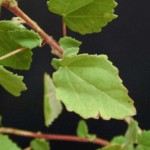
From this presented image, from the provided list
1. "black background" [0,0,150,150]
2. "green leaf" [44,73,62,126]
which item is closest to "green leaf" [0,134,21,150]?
"green leaf" [44,73,62,126]

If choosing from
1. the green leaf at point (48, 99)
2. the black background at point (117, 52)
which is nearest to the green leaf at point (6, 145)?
the green leaf at point (48, 99)

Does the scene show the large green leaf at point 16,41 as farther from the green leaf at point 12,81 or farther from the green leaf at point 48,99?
the green leaf at point 48,99

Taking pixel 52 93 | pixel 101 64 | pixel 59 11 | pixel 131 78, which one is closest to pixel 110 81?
pixel 101 64

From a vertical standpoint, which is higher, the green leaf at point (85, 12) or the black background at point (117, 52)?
the green leaf at point (85, 12)

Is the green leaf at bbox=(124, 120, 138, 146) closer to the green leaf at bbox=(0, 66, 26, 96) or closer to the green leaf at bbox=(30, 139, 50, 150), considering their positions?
the green leaf at bbox=(0, 66, 26, 96)

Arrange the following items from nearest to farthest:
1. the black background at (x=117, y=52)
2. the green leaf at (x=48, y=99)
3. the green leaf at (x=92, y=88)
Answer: the green leaf at (x=92, y=88) → the green leaf at (x=48, y=99) → the black background at (x=117, y=52)

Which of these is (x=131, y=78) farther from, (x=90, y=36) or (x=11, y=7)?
(x=11, y=7)
